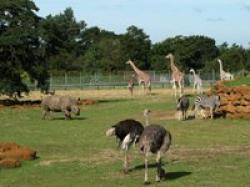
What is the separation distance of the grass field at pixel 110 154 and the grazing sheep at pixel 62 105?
0.64m

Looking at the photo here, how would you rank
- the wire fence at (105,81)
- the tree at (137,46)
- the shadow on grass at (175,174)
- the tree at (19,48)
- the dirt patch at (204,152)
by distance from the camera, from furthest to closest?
the tree at (137,46)
the wire fence at (105,81)
the tree at (19,48)
the dirt patch at (204,152)
the shadow on grass at (175,174)

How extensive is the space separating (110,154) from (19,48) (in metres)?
26.8

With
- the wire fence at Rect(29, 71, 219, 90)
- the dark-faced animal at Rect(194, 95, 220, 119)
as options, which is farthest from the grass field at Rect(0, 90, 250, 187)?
the wire fence at Rect(29, 71, 219, 90)

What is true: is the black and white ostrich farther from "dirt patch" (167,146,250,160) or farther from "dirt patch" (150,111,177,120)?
"dirt patch" (150,111,177,120)

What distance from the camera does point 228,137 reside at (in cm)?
2333

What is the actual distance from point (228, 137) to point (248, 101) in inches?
304

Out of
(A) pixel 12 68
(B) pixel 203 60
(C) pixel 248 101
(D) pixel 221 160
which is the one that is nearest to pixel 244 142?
(D) pixel 221 160

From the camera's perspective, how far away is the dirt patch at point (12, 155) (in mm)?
17266

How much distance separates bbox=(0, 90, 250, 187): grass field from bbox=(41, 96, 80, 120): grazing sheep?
64cm

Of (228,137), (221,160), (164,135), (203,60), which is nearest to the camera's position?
(164,135)

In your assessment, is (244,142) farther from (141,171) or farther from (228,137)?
(141,171)

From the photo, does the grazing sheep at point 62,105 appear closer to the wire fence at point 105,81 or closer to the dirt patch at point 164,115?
the dirt patch at point 164,115

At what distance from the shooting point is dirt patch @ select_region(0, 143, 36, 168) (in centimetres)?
1727

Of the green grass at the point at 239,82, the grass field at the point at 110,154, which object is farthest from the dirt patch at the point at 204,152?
the green grass at the point at 239,82
